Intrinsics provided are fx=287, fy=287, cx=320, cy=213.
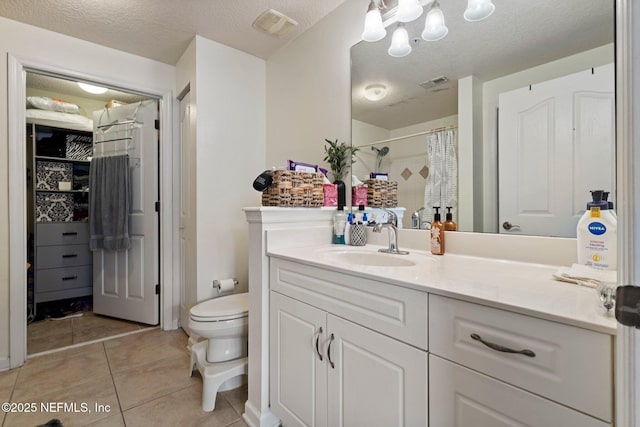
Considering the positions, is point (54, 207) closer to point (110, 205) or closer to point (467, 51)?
point (110, 205)

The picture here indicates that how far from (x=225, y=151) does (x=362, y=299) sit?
1.75 m

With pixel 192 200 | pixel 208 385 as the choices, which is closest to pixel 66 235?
pixel 192 200

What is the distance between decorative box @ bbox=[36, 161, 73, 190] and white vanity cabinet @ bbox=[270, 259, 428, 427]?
10.1 feet

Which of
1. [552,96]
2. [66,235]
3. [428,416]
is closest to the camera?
[428,416]

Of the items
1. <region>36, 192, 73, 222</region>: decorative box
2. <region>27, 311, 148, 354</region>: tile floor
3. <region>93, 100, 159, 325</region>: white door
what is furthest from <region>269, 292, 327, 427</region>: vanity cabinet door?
<region>36, 192, 73, 222</region>: decorative box

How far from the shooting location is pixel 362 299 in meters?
0.93

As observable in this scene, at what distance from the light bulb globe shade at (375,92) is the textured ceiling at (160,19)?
0.66m

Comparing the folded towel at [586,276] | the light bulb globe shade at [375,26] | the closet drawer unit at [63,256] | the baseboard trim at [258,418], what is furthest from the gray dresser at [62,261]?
the folded towel at [586,276]

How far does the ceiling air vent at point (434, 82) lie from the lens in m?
1.33

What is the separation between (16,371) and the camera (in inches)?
73.1

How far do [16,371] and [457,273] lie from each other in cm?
271

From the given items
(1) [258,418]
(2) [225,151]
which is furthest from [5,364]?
(2) [225,151]

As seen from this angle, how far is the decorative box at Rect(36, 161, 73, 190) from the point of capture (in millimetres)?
2891

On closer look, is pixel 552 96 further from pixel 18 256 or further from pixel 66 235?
pixel 66 235
